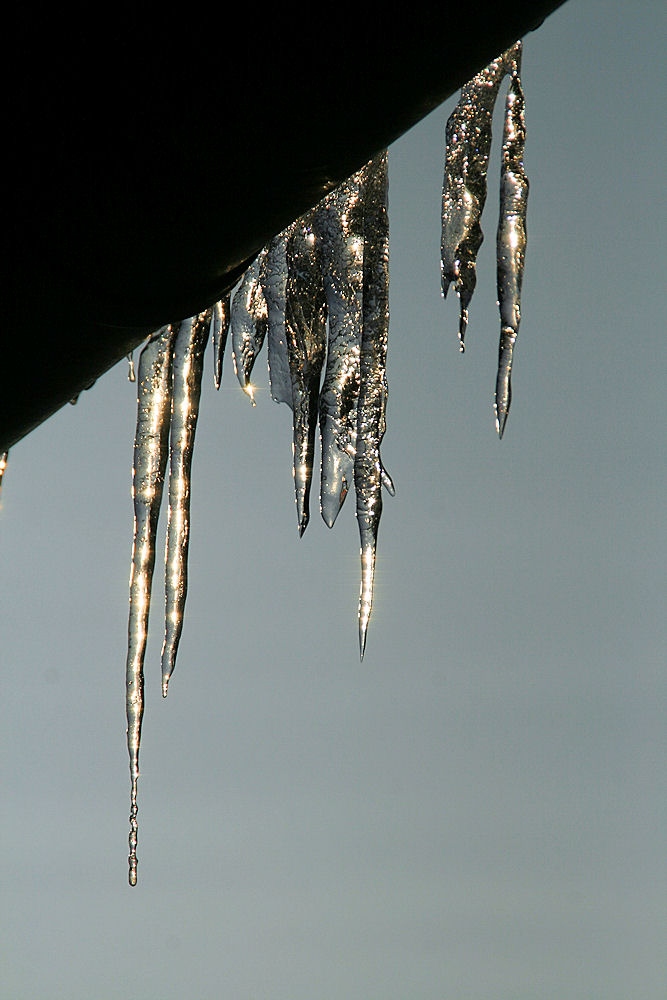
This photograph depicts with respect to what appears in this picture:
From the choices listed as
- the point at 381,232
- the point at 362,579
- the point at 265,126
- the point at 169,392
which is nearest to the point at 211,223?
the point at 265,126

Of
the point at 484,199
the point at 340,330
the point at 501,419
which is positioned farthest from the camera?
the point at 501,419

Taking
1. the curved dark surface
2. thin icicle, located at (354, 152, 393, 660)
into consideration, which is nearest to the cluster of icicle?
thin icicle, located at (354, 152, 393, 660)

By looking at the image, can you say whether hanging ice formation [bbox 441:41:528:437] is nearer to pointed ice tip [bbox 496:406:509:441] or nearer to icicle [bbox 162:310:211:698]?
pointed ice tip [bbox 496:406:509:441]

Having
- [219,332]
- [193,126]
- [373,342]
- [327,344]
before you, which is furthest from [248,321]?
[193,126]

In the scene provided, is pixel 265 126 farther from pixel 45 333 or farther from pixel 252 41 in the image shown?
pixel 45 333

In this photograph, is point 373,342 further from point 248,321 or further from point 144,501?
point 144,501

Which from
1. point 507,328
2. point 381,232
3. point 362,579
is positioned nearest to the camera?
point 381,232
